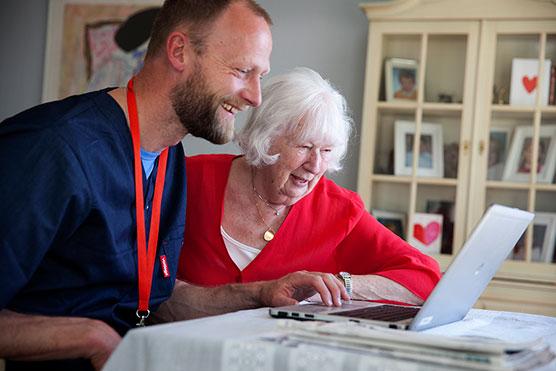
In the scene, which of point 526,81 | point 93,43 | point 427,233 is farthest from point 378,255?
point 93,43

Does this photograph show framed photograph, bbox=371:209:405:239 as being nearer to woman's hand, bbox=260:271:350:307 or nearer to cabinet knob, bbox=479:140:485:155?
cabinet knob, bbox=479:140:485:155

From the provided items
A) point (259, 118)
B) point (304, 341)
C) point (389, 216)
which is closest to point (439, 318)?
point (304, 341)

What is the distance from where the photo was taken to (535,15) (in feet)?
12.0

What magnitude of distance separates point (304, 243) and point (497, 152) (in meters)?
1.87

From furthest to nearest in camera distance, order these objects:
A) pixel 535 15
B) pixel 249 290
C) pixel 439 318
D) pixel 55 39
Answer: pixel 55 39 → pixel 535 15 → pixel 249 290 → pixel 439 318

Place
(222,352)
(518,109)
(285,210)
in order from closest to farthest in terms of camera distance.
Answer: (222,352) → (285,210) → (518,109)

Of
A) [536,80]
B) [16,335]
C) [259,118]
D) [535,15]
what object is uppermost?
[535,15]

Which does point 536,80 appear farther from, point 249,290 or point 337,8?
point 249,290

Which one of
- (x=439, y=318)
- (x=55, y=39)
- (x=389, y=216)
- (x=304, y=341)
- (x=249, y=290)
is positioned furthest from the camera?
(x=55, y=39)

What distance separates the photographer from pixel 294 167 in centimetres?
222

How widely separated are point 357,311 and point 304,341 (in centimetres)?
41

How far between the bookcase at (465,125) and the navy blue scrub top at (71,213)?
2235 mm

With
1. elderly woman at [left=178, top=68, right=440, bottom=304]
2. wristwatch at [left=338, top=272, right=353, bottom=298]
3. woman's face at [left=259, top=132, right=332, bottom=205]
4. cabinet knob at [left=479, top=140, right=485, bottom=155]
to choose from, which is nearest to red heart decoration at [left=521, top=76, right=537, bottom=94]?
cabinet knob at [left=479, top=140, right=485, bottom=155]

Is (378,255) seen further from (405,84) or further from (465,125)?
(405,84)
